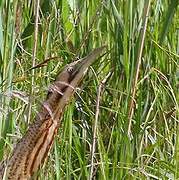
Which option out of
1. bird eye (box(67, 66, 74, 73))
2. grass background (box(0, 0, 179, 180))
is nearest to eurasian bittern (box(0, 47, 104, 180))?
bird eye (box(67, 66, 74, 73))

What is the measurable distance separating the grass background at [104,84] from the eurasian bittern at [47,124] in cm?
21

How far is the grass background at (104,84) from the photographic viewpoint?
3.87 feet

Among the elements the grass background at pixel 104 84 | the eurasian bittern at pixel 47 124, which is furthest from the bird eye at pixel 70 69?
the grass background at pixel 104 84

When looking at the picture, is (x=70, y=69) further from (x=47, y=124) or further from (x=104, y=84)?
(x=104, y=84)

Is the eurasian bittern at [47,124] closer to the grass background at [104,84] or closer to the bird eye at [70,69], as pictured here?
the bird eye at [70,69]

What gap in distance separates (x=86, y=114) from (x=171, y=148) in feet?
0.62

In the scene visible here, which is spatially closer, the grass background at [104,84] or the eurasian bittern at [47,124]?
the eurasian bittern at [47,124]

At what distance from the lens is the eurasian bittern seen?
794 millimetres

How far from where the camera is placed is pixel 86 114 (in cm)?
139

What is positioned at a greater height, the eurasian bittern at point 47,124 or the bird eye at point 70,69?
the bird eye at point 70,69

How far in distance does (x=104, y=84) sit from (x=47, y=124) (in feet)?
1.86

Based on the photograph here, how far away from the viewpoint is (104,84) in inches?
54.0

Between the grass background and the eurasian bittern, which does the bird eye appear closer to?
Result: the eurasian bittern

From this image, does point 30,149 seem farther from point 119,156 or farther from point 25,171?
point 119,156
